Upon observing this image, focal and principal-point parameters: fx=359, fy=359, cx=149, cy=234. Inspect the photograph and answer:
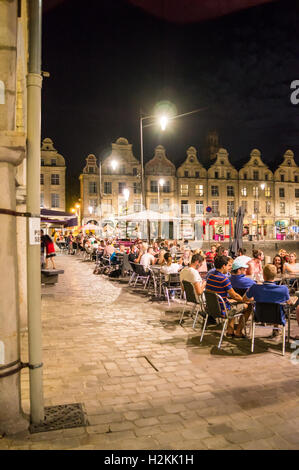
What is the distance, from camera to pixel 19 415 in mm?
3211

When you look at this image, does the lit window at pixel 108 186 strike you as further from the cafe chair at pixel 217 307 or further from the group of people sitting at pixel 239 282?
the cafe chair at pixel 217 307

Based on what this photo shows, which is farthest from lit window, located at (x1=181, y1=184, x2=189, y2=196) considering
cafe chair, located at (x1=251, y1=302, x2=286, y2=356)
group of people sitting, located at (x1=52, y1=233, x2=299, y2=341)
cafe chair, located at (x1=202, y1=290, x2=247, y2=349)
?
cafe chair, located at (x1=251, y1=302, x2=286, y2=356)

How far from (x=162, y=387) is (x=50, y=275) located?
753cm

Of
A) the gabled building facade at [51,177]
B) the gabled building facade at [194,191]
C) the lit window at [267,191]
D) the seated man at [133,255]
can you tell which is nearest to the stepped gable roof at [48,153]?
the gabled building facade at [51,177]

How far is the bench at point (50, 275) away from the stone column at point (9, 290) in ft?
25.5

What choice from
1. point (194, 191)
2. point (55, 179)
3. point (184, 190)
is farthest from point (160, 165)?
point (55, 179)

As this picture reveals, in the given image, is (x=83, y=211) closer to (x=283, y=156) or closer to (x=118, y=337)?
(x=283, y=156)

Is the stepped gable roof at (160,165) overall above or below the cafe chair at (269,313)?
above

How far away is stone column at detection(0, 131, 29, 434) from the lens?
3.03 m

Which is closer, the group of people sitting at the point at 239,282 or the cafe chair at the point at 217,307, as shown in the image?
the group of people sitting at the point at 239,282

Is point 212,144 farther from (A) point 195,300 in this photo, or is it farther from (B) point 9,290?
(B) point 9,290

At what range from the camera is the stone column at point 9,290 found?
3033 mm

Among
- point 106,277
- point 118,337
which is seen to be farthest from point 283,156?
point 118,337
